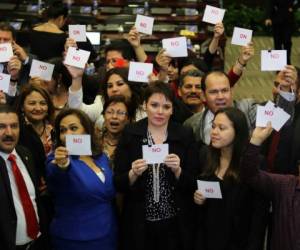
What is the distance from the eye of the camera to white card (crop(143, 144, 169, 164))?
11.0 feet

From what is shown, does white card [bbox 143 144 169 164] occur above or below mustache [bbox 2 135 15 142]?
below

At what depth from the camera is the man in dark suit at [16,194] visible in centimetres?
326

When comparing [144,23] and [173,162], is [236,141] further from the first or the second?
[144,23]

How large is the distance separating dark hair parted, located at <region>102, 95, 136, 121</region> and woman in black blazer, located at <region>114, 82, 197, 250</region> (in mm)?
349

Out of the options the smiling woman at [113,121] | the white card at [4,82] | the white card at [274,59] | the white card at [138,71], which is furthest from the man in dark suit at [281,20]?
the white card at [4,82]

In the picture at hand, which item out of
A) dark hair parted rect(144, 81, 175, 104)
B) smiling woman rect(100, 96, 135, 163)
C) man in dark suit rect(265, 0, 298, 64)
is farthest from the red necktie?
man in dark suit rect(265, 0, 298, 64)

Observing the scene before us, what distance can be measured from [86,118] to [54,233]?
702 mm

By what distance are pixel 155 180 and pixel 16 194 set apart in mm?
796

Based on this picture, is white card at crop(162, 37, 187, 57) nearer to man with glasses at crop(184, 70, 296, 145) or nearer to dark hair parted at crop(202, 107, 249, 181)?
man with glasses at crop(184, 70, 296, 145)

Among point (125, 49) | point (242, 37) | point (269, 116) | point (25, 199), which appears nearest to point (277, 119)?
point (269, 116)

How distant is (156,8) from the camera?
9688mm

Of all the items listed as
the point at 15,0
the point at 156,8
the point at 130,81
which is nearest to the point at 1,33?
the point at 130,81

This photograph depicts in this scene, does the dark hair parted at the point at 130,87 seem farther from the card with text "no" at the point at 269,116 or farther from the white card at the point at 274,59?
the card with text "no" at the point at 269,116

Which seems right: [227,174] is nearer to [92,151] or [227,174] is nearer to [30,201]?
[92,151]
